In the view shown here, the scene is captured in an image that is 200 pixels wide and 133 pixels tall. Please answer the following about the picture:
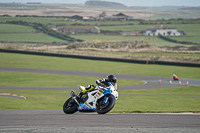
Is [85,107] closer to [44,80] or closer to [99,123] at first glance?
[99,123]

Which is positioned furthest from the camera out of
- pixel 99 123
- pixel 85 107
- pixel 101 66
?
pixel 101 66

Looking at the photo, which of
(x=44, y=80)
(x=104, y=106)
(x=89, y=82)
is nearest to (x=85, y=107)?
(x=104, y=106)

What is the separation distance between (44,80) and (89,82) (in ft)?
18.1

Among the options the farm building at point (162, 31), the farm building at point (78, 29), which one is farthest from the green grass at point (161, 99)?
the farm building at point (78, 29)

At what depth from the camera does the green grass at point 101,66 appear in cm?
5144

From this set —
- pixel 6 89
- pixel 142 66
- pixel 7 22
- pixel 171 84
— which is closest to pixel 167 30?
pixel 7 22

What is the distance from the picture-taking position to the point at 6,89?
34.8 meters

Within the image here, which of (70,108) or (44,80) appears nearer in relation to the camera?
(70,108)

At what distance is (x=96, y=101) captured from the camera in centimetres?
1498

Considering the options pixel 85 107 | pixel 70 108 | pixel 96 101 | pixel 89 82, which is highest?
pixel 96 101

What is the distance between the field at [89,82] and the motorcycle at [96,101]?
129 inches

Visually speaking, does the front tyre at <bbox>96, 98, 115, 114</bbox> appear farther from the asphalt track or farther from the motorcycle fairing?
the motorcycle fairing

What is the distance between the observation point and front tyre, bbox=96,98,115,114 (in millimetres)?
14438

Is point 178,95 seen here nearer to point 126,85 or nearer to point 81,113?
point 126,85
